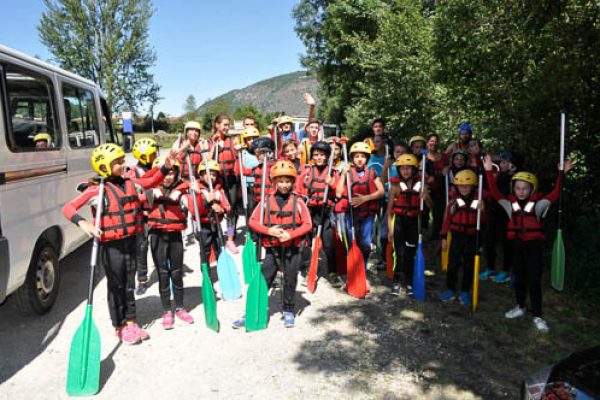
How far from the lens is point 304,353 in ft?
14.2

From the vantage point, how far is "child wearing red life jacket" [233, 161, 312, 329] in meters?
4.71

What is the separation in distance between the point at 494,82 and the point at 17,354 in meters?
7.36

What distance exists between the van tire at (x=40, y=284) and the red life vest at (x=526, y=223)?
538cm

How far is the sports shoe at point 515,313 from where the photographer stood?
511 cm

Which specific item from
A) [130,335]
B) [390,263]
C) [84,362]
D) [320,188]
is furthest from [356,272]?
[84,362]

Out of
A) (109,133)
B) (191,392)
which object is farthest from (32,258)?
(109,133)

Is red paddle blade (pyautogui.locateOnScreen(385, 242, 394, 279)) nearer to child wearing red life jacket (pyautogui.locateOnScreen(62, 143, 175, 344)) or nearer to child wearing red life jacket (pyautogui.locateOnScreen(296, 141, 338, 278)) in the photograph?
child wearing red life jacket (pyautogui.locateOnScreen(296, 141, 338, 278))

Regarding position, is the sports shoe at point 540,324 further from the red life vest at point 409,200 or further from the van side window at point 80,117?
→ the van side window at point 80,117

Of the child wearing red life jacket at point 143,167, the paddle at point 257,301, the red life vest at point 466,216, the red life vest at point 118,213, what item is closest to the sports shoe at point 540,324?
the red life vest at point 466,216

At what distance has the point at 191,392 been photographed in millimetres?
3654

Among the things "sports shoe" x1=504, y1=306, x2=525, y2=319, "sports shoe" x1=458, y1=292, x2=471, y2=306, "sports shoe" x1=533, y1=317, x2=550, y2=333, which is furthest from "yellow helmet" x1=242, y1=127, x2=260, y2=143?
"sports shoe" x1=533, y1=317, x2=550, y2=333

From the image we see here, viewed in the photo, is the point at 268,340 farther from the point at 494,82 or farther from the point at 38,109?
the point at 494,82

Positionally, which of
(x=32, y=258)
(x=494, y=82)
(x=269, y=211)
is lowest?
(x=32, y=258)

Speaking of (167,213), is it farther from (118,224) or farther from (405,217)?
(405,217)
